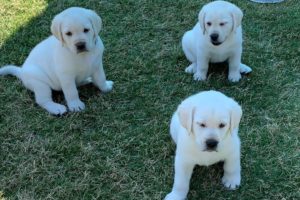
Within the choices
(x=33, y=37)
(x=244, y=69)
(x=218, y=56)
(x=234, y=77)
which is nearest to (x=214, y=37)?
(x=218, y=56)

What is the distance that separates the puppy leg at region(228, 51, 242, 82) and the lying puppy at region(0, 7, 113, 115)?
1.28 meters

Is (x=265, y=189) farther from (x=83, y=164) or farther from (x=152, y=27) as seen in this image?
(x=152, y=27)

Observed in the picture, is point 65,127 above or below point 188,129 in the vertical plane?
below

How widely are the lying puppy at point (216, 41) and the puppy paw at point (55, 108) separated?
145cm

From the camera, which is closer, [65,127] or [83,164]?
[83,164]

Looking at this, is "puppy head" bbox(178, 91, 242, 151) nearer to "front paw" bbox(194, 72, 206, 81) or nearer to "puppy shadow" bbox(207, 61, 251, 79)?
"front paw" bbox(194, 72, 206, 81)

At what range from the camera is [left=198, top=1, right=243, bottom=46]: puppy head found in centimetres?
508

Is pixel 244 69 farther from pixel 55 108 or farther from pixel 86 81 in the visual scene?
pixel 55 108

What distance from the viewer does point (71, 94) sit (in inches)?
203

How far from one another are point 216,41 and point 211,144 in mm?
1758

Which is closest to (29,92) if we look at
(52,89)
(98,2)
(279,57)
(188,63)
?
(52,89)

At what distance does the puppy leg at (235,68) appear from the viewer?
544cm

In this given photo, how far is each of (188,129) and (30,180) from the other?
1.51 meters

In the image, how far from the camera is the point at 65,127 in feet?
16.5
